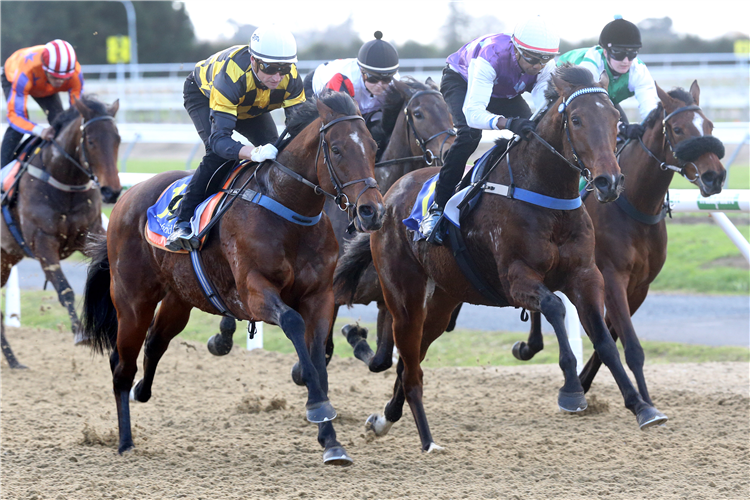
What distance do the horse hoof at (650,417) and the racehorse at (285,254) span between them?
126 centimetres

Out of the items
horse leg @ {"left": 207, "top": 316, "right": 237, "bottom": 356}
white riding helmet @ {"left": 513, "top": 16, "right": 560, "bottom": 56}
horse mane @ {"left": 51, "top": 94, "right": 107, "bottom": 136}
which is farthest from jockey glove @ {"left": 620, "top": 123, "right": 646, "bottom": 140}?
horse mane @ {"left": 51, "top": 94, "right": 107, "bottom": 136}

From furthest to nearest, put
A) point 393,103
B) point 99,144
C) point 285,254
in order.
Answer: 1. point 99,144
2. point 393,103
3. point 285,254

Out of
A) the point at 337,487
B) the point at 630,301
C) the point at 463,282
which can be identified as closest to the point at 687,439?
the point at 630,301

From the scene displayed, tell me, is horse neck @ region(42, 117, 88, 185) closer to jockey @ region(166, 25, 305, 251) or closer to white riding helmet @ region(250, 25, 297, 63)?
jockey @ region(166, 25, 305, 251)

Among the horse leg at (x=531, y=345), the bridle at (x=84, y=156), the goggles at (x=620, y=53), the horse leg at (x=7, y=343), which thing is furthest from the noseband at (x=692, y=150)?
the horse leg at (x=7, y=343)

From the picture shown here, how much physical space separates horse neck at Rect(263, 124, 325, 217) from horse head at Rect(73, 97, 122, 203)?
2.70 meters

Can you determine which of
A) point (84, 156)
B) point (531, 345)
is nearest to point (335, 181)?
point (531, 345)

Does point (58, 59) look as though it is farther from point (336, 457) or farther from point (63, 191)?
point (336, 457)

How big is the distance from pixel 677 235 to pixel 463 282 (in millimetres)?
7530

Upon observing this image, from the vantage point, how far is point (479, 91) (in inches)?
170

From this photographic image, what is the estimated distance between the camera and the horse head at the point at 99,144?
21.4 feet

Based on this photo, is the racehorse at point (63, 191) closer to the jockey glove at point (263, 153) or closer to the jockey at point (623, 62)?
the jockey glove at point (263, 153)

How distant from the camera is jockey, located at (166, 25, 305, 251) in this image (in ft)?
13.6

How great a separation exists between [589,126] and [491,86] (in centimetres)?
75
